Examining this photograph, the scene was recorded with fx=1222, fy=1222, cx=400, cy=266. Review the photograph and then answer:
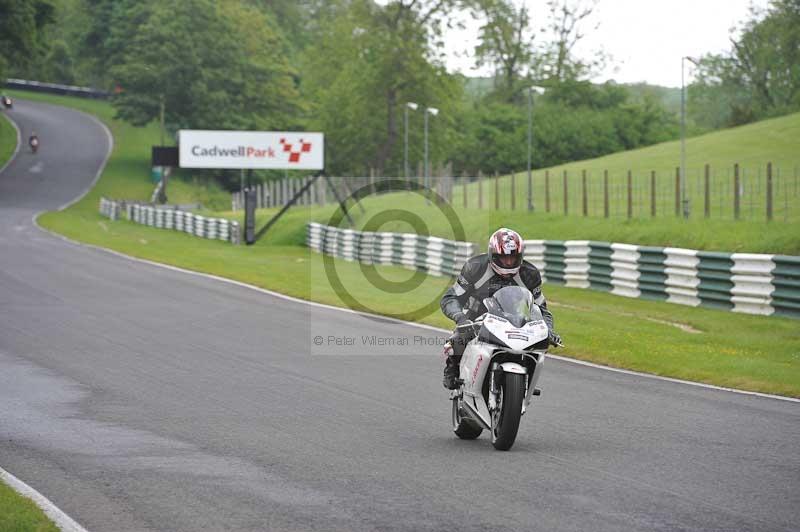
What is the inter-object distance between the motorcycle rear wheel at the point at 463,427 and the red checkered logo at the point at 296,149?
3904 centimetres

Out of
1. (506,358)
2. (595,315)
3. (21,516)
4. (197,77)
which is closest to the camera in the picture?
(21,516)

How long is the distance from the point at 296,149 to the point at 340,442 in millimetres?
39587

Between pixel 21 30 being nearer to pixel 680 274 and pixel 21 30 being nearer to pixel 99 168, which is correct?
pixel 99 168

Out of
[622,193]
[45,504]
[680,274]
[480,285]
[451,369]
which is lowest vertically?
[45,504]

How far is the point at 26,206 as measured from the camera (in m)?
69.5

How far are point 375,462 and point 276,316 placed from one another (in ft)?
42.2

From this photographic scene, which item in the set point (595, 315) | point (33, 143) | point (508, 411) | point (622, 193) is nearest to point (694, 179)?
point (622, 193)

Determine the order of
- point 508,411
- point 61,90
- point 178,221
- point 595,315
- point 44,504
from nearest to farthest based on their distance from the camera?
1. point 44,504
2. point 508,411
3. point 595,315
4. point 178,221
5. point 61,90

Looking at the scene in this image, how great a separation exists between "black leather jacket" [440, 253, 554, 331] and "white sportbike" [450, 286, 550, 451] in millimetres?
245

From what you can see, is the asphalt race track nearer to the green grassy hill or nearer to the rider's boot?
→ the rider's boot

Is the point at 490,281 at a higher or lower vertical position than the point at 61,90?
lower

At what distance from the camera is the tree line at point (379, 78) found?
260ft

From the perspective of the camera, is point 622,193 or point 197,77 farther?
point 197,77

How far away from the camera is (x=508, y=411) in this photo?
379 inches
